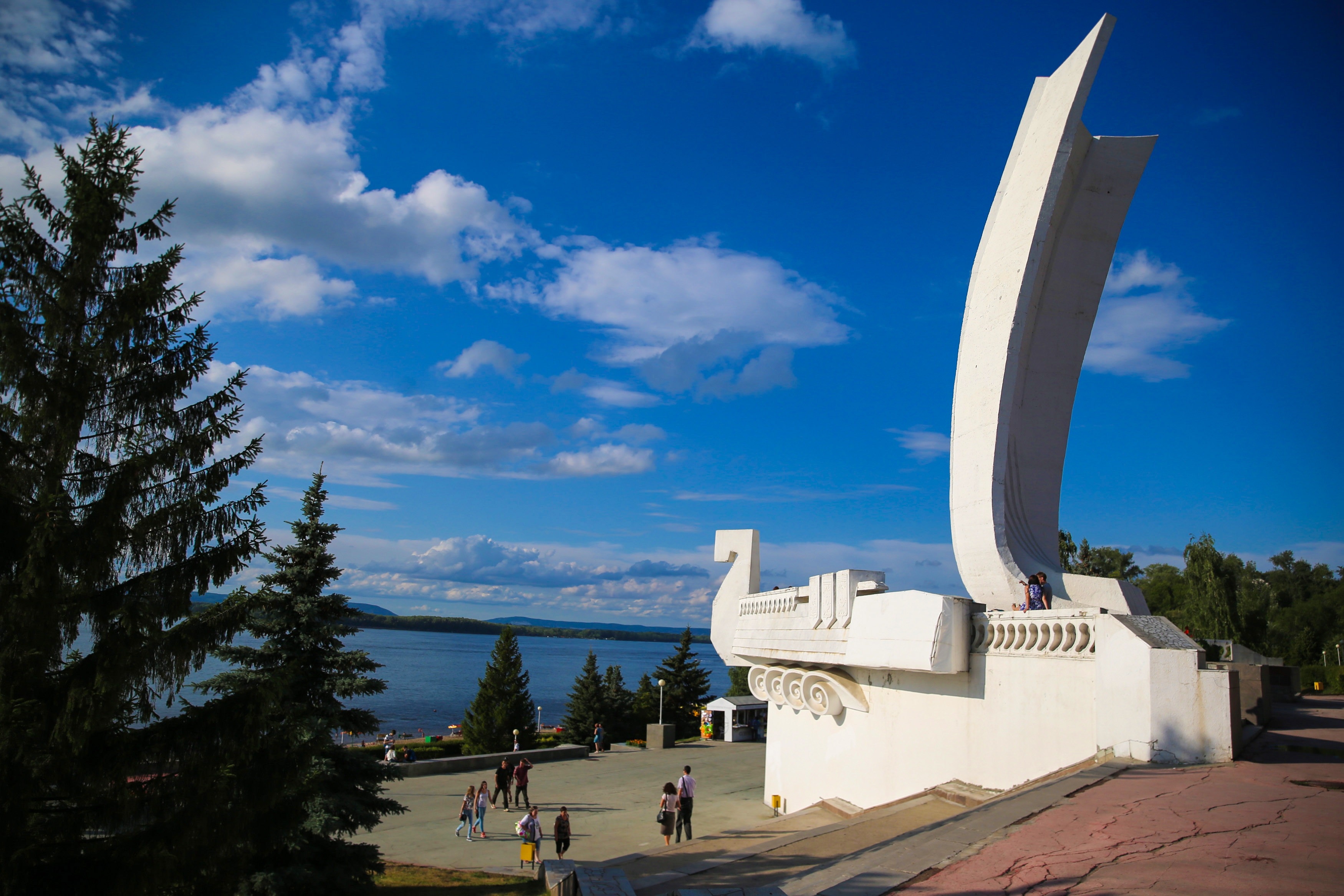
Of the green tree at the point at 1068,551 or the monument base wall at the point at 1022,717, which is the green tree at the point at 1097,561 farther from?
the monument base wall at the point at 1022,717

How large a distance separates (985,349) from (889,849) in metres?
9.85

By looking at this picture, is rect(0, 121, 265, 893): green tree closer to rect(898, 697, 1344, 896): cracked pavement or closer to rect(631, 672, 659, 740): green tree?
rect(898, 697, 1344, 896): cracked pavement

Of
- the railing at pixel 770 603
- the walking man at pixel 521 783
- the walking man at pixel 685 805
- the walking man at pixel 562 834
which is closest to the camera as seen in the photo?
the walking man at pixel 562 834

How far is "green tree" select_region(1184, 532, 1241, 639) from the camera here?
95.6ft

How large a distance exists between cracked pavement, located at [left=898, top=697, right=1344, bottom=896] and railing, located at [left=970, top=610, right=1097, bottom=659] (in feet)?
5.40

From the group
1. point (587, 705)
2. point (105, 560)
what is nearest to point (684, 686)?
point (587, 705)

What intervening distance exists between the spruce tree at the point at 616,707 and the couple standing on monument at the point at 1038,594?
101 ft

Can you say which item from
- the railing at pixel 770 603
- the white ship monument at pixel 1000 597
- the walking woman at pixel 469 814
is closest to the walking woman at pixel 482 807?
the walking woman at pixel 469 814

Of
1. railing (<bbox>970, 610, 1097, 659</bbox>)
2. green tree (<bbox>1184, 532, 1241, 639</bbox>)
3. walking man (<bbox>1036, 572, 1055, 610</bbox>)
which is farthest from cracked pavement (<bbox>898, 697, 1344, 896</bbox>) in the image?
green tree (<bbox>1184, 532, 1241, 639</bbox>)

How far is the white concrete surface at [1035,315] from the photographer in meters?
13.0

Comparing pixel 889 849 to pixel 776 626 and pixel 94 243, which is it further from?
pixel 776 626

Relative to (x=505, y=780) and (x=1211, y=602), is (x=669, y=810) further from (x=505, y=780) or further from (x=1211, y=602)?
(x=1211, y=602)

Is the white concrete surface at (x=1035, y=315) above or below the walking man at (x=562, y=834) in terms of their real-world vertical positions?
above

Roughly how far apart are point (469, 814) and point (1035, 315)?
13.3 metres
